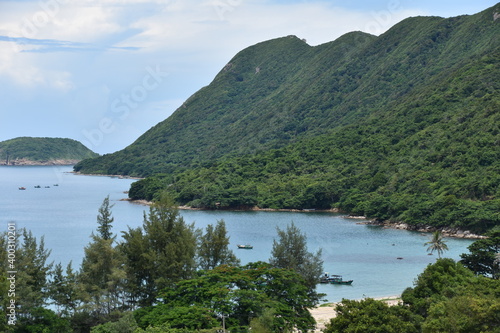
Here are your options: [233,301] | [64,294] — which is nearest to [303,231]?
[233,301]

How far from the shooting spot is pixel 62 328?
2866 cm

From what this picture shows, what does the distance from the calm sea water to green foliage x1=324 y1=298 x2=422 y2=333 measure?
61.8 feet

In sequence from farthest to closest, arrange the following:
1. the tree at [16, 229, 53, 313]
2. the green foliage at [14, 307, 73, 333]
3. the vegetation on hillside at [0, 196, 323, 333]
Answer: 1. the tree at [16, 229, 53, 313]
2. the vegetation on hillside at [0, 196, 323, 333]
3. the green foliage at [14, 307, 73, 333]

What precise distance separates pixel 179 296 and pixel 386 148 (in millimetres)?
92271

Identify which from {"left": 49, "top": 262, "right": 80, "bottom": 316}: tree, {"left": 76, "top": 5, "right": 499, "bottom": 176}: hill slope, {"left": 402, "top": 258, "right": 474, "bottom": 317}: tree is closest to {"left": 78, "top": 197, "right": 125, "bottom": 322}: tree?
{"left": 49, "top": 262, "right": 80, "bottom": 316}: tree

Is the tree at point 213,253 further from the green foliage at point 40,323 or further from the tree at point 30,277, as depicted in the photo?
the green foliage at point 40,323

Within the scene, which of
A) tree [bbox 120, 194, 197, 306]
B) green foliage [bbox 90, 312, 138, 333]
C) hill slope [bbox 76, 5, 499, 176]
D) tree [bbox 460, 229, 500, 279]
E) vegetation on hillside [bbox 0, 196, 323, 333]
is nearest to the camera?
green foliage [bbox 90, 312, 138, 333]

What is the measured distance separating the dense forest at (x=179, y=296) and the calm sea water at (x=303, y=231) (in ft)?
33.6

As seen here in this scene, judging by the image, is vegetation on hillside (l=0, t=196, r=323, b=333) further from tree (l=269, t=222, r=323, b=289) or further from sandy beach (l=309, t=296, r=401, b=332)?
tree (l=269, t=222, r=323, b=289)

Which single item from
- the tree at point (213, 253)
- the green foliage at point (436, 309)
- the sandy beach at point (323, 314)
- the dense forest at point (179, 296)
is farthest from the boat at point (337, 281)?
the green foliage at point (436, 309)

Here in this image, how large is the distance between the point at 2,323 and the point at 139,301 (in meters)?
7.94

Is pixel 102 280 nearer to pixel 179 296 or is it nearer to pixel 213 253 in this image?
pixel 179 296

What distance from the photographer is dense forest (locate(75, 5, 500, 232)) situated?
8756 cm

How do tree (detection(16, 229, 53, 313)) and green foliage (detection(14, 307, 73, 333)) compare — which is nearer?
green foliage (detection(14, 307, 73, 333))
